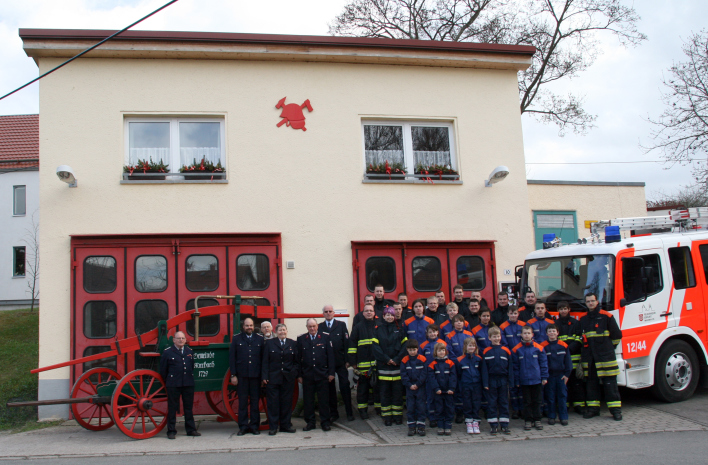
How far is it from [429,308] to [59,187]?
6658 millimetres

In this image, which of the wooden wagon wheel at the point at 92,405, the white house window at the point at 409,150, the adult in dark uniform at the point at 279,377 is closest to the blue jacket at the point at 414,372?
the adult in dark uniform at the point at 279,377

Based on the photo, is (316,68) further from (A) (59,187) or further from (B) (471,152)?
(A) (59,187)

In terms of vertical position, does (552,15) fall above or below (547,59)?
above

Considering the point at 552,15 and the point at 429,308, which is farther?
the point at 552,15

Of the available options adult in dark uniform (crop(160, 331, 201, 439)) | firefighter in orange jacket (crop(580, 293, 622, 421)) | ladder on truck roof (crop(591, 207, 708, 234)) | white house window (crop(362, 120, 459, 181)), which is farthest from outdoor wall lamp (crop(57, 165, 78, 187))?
ladder on truck roof (crop(591, 207, 708, 234))

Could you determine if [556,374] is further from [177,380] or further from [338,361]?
[177,380]

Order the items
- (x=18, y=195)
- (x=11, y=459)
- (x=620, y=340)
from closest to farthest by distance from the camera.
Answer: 1. (x=11, y=459)
2. (x=620, y=340)
3. (x=18, y=195)

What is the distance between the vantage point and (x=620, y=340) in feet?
26.6

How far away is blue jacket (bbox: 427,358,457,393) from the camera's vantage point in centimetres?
761

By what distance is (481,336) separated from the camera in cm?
848

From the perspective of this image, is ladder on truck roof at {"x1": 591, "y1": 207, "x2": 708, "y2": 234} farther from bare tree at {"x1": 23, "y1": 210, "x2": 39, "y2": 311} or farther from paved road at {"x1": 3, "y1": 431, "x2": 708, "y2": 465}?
bare tree at {"x1": 23, "y1": 210, "x2": 39, "y2": 311}

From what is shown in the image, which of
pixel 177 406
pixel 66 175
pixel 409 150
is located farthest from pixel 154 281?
pixel 409 150

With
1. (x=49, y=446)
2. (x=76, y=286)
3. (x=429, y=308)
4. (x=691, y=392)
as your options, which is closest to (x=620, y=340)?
(x=691, y=392)

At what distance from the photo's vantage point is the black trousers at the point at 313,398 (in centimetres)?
815
